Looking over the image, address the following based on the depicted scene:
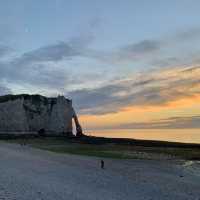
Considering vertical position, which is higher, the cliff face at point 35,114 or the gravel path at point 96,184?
the cliff face at point 35,114

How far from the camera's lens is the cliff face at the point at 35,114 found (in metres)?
93.0

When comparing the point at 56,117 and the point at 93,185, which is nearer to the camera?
the point at 93,185

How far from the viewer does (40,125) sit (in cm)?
9800

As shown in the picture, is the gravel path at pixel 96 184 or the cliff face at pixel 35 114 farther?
the cliff face at pixel 35 114

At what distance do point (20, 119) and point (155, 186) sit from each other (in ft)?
245

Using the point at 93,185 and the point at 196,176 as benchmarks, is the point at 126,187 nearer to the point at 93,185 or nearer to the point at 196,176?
the point at 93,185

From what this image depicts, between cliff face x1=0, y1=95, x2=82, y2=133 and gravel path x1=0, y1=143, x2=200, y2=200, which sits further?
cliff face x1=0, y1=95, x2=82, y2=133

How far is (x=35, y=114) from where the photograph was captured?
9731cm

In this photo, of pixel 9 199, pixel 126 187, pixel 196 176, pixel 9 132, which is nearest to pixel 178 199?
pixel 126 187

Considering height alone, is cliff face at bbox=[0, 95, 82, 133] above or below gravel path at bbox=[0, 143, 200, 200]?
above

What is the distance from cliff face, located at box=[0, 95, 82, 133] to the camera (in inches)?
3661

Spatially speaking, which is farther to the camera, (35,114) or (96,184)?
(35,114)

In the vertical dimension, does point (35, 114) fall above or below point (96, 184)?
above

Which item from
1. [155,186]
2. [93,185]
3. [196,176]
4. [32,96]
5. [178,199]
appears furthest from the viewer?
[32,96]
